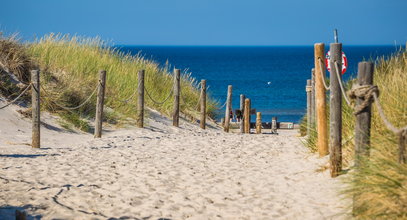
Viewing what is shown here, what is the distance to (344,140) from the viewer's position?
830 centimetres

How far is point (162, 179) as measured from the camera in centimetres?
793

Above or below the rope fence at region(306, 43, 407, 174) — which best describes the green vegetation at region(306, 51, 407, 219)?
below

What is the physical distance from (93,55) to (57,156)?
338 inches

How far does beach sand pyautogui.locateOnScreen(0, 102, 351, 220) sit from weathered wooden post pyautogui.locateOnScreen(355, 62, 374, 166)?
1.96 feet

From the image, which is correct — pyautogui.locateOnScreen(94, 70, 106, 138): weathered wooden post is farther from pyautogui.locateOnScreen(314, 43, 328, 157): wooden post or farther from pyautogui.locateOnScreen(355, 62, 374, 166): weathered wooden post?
pyautogui.locateOnScreen(355, 62, 374, 166): weathered wooden post

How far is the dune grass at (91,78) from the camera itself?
1404cm

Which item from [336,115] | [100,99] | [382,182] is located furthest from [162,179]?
[100,99]

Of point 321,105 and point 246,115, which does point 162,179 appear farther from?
point 246,115

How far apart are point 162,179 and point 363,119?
3044 millimetres

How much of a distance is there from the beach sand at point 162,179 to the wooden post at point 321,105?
25 centimetres

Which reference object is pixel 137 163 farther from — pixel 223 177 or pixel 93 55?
pixel 93 55

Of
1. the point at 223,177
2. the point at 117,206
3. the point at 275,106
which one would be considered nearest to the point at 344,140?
the point at 223,177

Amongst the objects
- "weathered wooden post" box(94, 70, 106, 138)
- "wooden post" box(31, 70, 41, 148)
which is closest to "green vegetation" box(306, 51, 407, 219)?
"wooden post" box(31, 70, 41, 148)

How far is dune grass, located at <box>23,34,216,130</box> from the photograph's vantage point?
14039mm
